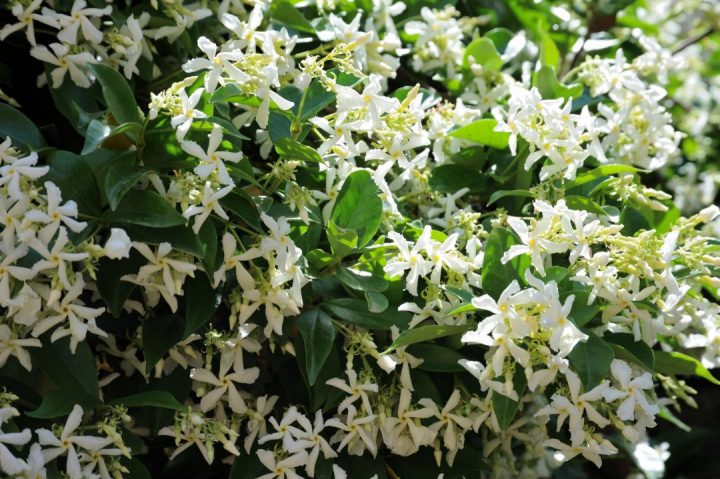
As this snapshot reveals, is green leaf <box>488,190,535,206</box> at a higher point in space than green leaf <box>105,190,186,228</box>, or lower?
lower

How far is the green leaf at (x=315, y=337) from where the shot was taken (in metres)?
0.95

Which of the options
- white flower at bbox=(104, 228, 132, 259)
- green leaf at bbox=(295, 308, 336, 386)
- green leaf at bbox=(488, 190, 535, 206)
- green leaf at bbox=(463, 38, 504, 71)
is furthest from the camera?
green leaf at bbox=(463, 38, 504, 71)

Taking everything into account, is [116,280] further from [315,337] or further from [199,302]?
[315,337]

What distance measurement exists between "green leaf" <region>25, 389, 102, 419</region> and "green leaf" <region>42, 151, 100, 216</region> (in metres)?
0.20

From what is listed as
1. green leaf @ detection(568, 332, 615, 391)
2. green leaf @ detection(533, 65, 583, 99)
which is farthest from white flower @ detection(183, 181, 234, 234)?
green leaf @ detection(533, 65, 583, 99)

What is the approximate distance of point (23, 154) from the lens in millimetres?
954

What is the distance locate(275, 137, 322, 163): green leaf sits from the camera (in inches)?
38.2

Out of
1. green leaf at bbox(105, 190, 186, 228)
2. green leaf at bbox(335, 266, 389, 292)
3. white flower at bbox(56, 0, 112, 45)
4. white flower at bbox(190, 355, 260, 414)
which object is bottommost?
white flower at bbox(190, 355, 260, 414)

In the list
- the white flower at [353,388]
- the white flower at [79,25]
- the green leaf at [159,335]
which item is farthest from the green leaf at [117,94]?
the white flower at [353,388]

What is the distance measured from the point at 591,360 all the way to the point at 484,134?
1.19ft

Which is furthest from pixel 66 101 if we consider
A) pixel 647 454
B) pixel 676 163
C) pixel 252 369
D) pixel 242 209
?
pixel 676 163

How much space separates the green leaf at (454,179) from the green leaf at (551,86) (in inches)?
7.4

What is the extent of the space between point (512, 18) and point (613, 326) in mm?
801

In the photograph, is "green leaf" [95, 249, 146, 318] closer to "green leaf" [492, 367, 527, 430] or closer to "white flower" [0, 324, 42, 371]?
"white flower" [0, 324, 42, 371]
